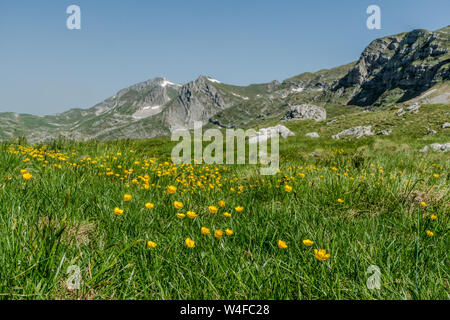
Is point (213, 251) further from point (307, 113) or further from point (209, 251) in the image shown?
point (307, 113)

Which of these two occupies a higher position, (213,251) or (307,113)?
(307,113)

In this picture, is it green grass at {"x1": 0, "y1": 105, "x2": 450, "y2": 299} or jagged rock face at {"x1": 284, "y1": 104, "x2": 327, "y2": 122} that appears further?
jagged rock face at {"x1": 284, "y1": 104, "x2": 327, "y2": 122}

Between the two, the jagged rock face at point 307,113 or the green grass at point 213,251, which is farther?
the jagged rock face at point 307,113

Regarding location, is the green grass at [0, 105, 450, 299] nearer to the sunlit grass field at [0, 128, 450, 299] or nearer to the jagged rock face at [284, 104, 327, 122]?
the sunlit grass field at [0, 128, 450, 299]

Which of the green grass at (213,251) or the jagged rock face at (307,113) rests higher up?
the jagged rock face at (307,113)

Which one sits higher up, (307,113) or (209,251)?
(307,113)

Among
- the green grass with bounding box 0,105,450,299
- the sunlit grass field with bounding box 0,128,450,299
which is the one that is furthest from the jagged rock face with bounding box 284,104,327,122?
the sunlit grass field with bounding box 0,128,450,299

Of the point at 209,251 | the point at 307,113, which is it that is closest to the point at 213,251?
the point at 209,251

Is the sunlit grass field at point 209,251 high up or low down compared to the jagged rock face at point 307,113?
down

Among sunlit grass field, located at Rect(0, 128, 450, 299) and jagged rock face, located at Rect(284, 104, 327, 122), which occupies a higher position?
jagged rock face, located at Rect(284, 104, 327, 122)

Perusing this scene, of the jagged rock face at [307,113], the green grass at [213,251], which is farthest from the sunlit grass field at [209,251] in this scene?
the jagged rock face at [307,113]

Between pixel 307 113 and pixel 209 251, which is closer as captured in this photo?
pixel 209 251

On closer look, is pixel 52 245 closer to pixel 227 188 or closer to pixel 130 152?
pixel 227 188

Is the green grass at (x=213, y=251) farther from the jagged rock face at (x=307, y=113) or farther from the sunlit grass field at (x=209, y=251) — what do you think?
the jagged rock face at (x=307, y=113)
